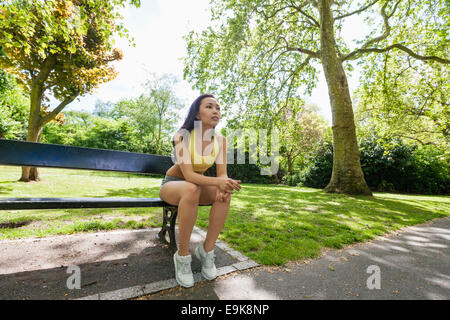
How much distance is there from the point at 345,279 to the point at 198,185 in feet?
5.59

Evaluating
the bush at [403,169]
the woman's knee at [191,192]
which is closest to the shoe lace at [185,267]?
the woman's knee at [191,192]

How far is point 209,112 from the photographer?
2207 millimetres

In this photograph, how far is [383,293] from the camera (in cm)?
175

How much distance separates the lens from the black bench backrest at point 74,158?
214 centimetres

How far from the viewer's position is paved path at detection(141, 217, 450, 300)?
1685 mm

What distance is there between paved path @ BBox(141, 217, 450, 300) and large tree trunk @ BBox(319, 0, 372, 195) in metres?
5.32

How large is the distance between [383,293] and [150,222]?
10.6 ft

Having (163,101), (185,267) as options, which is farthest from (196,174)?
(163,101)

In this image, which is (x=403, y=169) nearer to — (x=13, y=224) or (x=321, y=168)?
(x=321, y=168)

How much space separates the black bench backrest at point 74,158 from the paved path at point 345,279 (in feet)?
5.87

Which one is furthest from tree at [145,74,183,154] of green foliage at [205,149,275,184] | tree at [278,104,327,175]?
tree at [278,104,327,175]

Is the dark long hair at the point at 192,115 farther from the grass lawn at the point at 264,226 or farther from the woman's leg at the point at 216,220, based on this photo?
the grass lawn at the point at 264,226

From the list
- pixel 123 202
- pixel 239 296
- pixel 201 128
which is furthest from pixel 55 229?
pixel 239 296

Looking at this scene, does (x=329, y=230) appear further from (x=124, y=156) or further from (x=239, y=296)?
(x=124, y=156)
